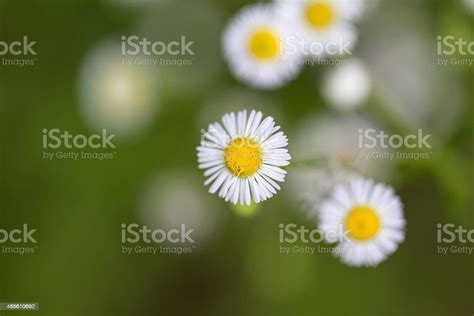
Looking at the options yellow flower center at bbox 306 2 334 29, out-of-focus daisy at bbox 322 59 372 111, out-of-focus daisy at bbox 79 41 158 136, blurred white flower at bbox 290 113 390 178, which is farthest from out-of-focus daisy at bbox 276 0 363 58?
out-of-focus daisy at bbox 79 41 158 136

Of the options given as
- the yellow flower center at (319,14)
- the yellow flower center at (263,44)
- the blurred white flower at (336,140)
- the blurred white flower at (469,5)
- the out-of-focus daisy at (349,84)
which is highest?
the blurred white flower at (469,5)

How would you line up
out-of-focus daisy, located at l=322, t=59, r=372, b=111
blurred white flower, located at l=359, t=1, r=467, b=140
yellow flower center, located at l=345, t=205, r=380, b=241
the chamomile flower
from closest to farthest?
the chamomile flower
yellow flower center, located at l=345, t=205, r=380, b=241
out-of-focus daisy, located at l=322, t=59, r=372, b=111
blurred white flower, located at l=359, t=1, r=467, b=140

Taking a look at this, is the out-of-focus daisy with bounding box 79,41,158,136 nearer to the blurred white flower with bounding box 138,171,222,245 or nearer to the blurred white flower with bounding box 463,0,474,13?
the blurred white flower with bounding box 138,171,222,245

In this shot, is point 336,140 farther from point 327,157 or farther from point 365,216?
point 365,216

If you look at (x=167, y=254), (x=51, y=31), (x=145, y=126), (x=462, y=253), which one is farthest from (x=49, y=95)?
(x=462, y=253)

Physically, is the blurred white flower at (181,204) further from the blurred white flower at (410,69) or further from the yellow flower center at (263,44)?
the blurred white flower at (410,69)

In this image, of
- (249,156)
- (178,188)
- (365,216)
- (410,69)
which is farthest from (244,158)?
(410,69)

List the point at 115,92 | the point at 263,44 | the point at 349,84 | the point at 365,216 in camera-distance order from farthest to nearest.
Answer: the point at 115,92, the point at 349,84, the point at 263,44, the point at 365,216

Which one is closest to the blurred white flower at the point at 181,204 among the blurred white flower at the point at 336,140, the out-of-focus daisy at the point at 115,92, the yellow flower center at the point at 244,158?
the out-of-focus daisy at the point at 115,92
